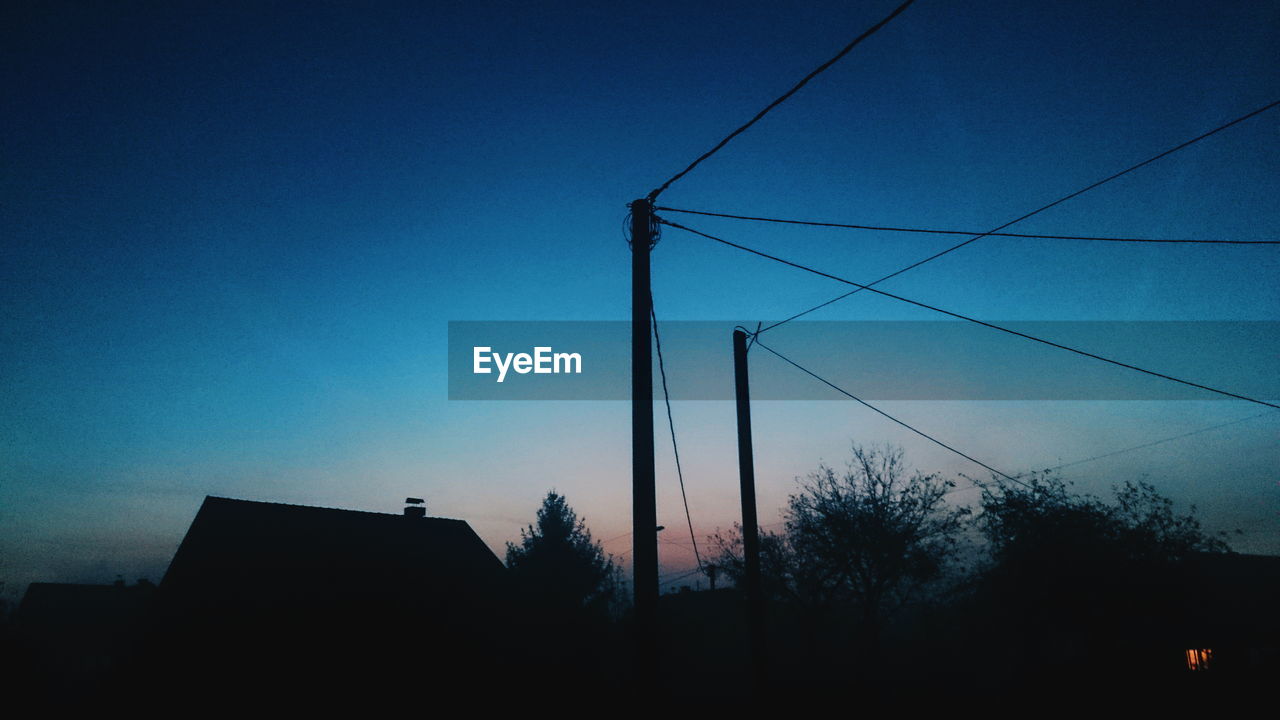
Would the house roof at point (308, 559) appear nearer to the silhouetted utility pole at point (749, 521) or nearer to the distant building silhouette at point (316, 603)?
the distant building silhouette at point (316, 603)

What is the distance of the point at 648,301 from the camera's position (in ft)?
22.7

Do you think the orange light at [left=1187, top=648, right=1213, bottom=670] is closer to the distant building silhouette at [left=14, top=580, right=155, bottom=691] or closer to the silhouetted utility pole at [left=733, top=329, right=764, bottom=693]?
the silhouetted utility pole at [left=733, top=329, right=764, bottom=693]

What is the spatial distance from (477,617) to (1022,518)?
23.9 meters

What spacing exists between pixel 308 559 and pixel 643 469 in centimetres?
1841

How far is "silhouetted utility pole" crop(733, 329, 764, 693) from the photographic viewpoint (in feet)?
32.1

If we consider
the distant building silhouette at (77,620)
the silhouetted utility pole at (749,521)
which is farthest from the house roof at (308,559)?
the distant building silhouette at (77,620)

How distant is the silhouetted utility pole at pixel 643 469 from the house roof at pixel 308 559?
17.1m

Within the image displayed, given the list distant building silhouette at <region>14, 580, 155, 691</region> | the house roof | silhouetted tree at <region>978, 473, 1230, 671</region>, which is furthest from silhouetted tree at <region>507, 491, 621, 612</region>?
distant building silhouette at <region>14, 580, 155, 691</region>

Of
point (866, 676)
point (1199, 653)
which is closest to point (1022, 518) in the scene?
point (866, 676)

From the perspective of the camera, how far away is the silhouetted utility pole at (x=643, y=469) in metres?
5.96

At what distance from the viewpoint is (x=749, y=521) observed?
10969mm

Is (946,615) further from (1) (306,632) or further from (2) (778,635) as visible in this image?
(1) (306,632)

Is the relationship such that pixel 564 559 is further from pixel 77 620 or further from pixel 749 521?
pixel 77 620

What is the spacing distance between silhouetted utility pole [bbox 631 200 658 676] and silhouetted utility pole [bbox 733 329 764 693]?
421cm
